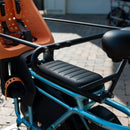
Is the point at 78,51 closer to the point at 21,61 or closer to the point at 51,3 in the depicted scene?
the point at 21,61

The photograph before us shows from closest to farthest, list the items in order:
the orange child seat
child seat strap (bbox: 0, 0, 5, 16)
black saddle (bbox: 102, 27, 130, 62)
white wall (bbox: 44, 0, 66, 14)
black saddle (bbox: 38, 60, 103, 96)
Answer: black saddle (bbox: 102, 27, 130, 62) < black saddle (bbox: 38, 60, 103, 96) < child seat strap (bbox: 0, 0, 5, 16) < the orange child seat < white wall (bbox: 44, 0, 66, 14)

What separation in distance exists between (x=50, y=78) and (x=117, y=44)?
2.05 ft

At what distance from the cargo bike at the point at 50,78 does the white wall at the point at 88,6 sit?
10600mm

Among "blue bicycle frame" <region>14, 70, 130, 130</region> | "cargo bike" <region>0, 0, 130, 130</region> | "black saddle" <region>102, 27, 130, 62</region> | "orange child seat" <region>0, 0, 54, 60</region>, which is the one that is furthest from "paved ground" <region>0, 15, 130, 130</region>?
"black saddle" <region>102, 27, 130, 62</region>

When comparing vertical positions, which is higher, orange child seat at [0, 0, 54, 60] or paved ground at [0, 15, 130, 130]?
orange child seat at [0, 0, 54, 60]

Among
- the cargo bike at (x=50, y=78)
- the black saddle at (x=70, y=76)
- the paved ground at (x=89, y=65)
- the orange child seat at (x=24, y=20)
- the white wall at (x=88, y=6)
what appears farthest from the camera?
the white wall at (x=88, y=6)

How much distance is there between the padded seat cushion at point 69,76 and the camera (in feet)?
4.46

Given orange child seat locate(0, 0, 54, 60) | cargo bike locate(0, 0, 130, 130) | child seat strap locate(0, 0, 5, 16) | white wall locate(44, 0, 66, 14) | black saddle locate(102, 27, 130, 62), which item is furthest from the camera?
white wall locate(44, 0, 66, 14)

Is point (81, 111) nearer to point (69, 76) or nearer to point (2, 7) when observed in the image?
point (69, 76)

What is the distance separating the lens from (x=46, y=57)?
6.79ft

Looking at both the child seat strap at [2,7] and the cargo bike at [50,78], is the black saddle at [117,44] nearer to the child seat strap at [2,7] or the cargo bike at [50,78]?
the cargo bike at [50,78]

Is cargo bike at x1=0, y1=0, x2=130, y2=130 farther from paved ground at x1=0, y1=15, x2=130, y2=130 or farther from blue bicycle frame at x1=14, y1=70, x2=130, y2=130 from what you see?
paved ground at x1=0, y1=15, x2=130, y2=130

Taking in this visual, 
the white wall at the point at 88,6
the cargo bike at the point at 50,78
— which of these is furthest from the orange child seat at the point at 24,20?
the white wall at the point at 88,6

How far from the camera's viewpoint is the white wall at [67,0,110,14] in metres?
12.0
